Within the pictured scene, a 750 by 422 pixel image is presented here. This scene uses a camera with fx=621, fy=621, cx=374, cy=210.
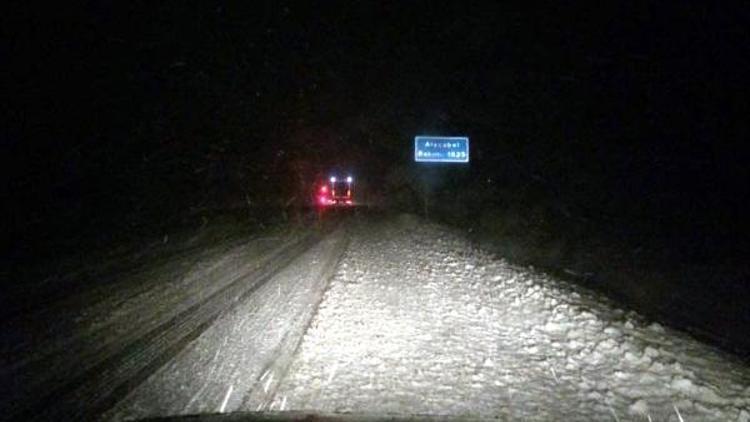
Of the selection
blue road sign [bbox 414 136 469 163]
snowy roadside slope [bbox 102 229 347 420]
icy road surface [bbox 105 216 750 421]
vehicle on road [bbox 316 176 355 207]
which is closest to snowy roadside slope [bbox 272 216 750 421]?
icy road surface [bbox 105 216 750 421]

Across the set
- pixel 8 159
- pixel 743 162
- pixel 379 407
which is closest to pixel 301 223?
pixel 8 159

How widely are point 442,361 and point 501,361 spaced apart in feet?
2.52

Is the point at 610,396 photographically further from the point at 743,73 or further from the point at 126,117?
the point at 743,73

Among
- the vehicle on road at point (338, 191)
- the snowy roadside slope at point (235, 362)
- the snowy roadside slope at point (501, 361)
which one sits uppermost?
the vehicle on road at point (338, 191)

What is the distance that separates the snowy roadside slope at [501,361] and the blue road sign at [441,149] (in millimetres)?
36757

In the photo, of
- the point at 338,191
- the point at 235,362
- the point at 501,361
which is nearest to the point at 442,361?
the point at 501,361

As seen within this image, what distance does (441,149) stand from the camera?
1971 inches

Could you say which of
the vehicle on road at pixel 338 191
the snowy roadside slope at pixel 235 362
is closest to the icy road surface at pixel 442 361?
the snowy roadside slope at pixel 235 362

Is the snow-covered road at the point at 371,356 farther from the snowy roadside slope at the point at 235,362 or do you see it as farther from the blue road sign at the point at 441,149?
the blue road sign at the point at 441,149

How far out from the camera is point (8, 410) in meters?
6.19

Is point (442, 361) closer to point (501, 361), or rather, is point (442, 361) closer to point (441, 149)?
point (501, 361)

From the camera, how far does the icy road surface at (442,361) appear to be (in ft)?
21.0

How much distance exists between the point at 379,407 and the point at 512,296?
22.2 ft

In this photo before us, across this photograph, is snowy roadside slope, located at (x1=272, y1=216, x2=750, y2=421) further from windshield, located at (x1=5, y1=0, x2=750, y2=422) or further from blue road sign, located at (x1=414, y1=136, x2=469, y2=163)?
blue road sign, located at (x1=414, y1=136, x2=469, y2=163)
